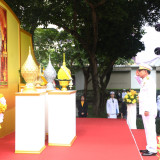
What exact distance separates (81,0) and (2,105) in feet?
30.4

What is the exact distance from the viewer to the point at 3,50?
6.71 m

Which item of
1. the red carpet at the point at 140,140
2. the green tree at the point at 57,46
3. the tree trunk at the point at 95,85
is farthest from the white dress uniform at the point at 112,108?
the green tree at the point at 57,46

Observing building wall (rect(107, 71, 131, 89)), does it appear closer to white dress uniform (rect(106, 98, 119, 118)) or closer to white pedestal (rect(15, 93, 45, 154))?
white dress uniform (rect(106, 98, 119, 118))

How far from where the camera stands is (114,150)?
5.17 meters

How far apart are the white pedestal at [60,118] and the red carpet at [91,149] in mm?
226

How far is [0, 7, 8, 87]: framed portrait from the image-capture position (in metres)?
6.61

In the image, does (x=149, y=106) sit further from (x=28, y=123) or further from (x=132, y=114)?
(x=132, y=114)

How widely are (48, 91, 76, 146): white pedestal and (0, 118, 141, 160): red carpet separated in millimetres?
226

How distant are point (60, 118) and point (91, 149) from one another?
33.5 inches

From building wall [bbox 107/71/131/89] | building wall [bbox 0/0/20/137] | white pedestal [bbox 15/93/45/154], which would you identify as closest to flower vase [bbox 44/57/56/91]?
building wall [bbox 0/0/20/137]

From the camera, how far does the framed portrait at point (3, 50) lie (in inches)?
260

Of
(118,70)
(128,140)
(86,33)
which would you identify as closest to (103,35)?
(86,33)

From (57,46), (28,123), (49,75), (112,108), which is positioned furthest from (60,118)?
(57,46)

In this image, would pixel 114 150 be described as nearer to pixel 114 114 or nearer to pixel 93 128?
pixel 93 128
